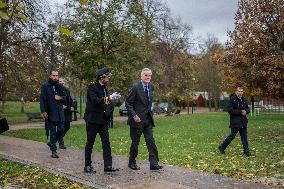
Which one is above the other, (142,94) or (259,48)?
(259,48)

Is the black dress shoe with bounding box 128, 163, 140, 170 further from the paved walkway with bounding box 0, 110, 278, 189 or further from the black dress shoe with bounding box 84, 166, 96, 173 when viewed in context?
the black dress shoe with bounding box 84, 166, 96, 173

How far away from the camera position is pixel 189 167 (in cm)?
1014

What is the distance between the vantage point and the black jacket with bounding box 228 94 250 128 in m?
12.2

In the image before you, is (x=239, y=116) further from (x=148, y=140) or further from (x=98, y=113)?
(x=98, y=113)

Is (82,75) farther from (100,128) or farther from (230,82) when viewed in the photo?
(100,128)

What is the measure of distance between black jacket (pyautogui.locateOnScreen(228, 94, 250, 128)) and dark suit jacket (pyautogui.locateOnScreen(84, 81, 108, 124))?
14.5ft

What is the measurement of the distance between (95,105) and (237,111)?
4.65m

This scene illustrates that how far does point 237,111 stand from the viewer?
1225 centimetres

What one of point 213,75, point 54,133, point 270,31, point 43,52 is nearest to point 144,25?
point 43,52

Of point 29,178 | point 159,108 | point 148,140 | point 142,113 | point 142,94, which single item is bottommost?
point 29,178

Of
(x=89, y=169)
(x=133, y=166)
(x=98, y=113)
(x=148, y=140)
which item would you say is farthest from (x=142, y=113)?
(x=89, y=169)

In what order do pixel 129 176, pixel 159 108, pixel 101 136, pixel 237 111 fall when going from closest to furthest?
pixel 129 176 → pixel 101 136 → pixel 237 111 → pixel 159 108

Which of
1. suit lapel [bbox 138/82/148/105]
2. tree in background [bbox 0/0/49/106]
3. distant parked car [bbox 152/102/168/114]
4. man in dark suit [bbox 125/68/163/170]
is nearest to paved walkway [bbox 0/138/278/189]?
man in dark suit [bbox 125/68/163/170]

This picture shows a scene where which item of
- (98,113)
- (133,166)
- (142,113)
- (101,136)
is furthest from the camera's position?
(133,166)
